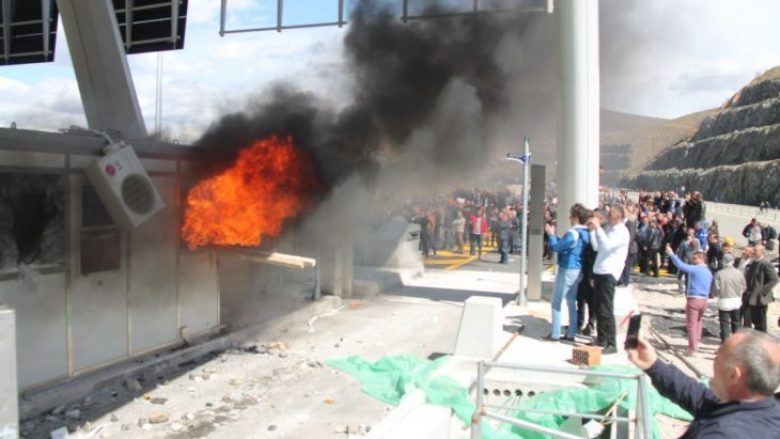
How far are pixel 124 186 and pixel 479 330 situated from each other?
4443mm

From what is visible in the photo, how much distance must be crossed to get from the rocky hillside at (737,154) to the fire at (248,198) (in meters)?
41.5

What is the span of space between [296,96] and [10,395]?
781 cm

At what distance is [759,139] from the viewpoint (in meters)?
47.5

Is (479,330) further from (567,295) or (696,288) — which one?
(696,288)

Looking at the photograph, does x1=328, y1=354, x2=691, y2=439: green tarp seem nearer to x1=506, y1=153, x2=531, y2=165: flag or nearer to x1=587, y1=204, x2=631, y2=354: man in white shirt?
x1=587, y1=204, x2=631, y2=354: man in white shirt

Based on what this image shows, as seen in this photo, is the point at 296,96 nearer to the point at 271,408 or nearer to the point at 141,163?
the point at 141,163

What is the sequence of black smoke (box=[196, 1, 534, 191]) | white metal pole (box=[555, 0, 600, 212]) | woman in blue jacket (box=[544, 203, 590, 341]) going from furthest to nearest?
black smoke (box=[196, 1, 534, 191]) → white metal pole (box=[555, 0, 600, 212]) → woman in blue jacket (box=[544, 203, 590, 341])

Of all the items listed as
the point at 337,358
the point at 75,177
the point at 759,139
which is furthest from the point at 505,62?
the point at 759,139

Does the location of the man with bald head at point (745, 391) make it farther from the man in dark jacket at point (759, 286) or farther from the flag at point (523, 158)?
the flag at point (523, 158)

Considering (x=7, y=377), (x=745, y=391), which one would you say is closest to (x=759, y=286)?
(x=745, y=391)

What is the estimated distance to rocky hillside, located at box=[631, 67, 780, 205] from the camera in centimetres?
4411

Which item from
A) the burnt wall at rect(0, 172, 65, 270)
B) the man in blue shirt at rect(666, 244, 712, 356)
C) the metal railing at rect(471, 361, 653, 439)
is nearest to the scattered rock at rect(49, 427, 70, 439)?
the burnt wall at rect(0, 172, 65, 270)

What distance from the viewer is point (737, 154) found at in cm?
5031

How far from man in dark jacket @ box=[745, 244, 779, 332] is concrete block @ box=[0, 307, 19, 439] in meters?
8.00
